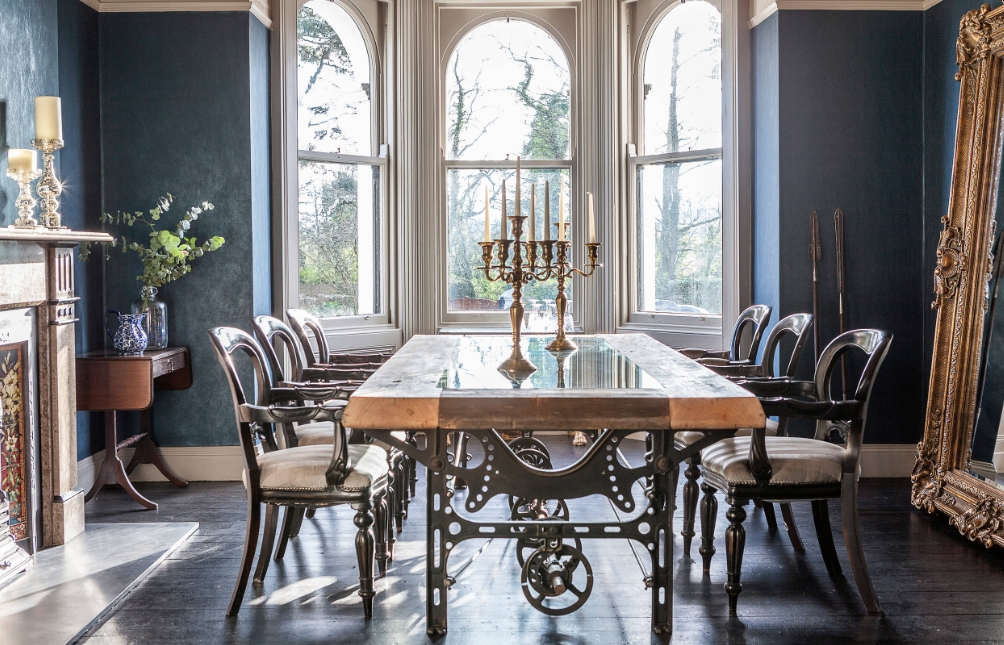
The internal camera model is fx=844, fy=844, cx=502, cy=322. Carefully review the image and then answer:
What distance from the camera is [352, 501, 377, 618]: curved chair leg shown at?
256 centimetres

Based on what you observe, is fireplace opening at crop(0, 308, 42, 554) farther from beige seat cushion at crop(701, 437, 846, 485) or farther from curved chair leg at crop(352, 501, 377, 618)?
beige seat cushion at crop(701, 437, 846, 485)

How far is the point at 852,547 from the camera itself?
105 inches

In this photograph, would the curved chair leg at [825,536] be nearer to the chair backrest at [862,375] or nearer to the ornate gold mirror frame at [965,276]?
the chair backrest at [862,375]

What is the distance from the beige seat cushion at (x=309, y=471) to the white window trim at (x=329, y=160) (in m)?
2.11

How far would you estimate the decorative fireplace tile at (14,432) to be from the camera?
10.0 feet

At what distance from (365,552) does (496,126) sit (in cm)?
353

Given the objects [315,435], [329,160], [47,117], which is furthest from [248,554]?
[329,160]

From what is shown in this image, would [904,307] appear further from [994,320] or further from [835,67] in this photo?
[835,67]

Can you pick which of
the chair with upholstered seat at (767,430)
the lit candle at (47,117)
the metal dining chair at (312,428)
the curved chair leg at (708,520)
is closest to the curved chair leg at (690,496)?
the chair with upholstered seat at (767,430)

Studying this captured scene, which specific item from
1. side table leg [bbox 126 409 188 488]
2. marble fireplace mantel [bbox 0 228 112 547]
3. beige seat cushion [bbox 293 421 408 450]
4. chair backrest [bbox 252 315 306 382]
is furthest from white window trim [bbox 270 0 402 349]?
beige seat cushion [bbox 293 421 408 450]

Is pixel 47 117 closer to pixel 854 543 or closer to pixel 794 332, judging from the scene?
pixel 794 332

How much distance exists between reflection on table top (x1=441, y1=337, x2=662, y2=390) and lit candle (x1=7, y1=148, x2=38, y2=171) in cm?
179

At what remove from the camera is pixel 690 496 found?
3.11m

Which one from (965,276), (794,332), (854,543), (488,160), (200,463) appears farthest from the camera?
(488,160)
